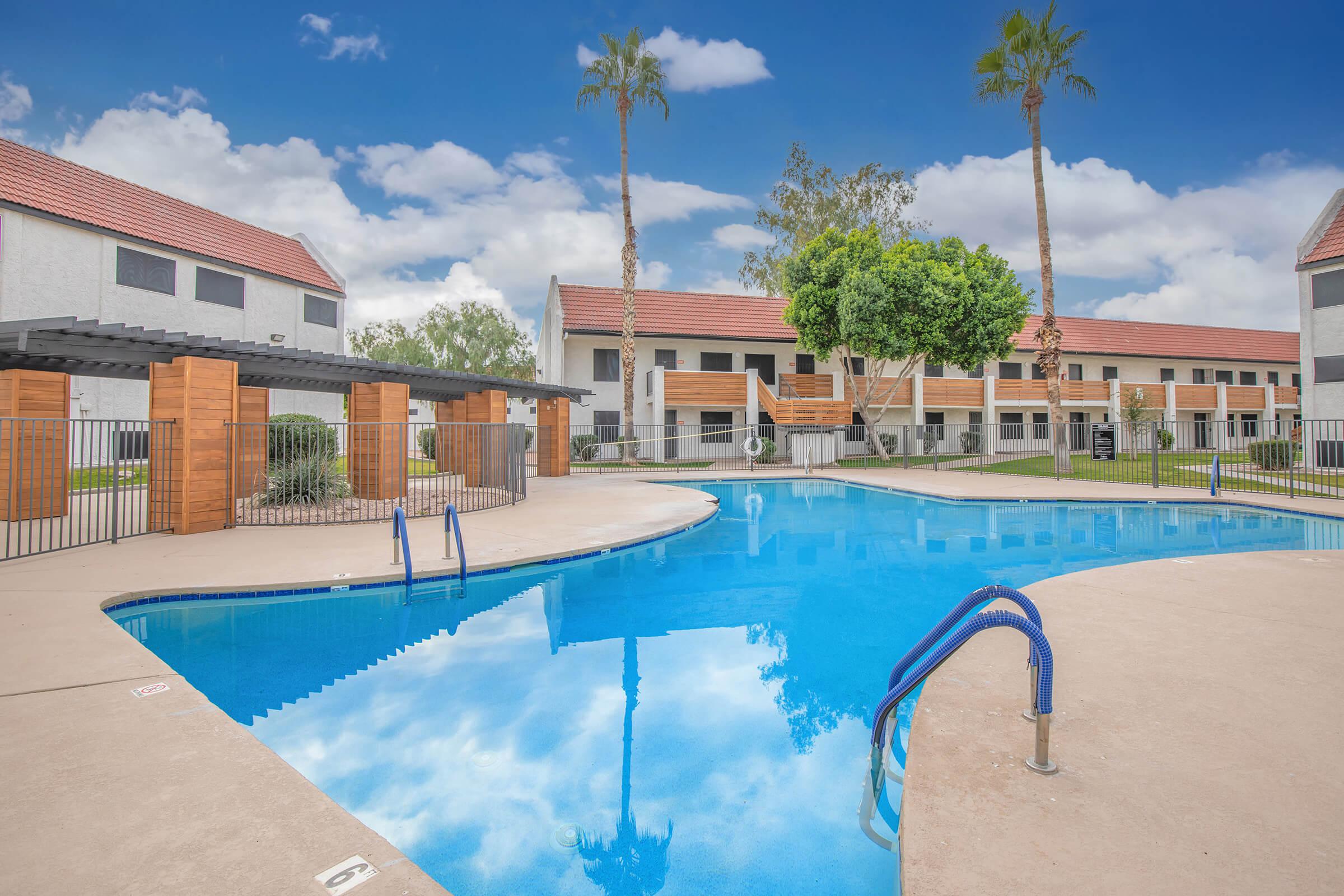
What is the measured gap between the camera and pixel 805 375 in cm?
3081

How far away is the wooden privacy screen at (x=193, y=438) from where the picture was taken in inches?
386

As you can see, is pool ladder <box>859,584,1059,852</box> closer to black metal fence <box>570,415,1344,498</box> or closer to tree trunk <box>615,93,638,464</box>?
black metal fence <box>570,415,1344,498</box>

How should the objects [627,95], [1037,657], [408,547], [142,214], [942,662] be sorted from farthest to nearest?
1. [627,95]
2. [142,214]
3. [408,547]
4. [942,662]
5. [1037,657]

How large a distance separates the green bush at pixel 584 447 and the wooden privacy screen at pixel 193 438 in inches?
712

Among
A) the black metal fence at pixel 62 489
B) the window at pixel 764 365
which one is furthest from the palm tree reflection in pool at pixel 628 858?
the window at pixel 764 365

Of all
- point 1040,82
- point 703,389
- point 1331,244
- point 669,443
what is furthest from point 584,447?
point 1331,244

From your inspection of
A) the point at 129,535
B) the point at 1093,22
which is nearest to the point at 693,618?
the point at 129,535

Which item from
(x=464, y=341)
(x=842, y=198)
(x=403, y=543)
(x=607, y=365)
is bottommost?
(x=403, y=543)

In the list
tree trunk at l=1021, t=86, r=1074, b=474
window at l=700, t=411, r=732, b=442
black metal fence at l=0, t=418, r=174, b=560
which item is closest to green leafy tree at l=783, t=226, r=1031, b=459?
tree trunk at l=1021, t=86, r=1074, b=474

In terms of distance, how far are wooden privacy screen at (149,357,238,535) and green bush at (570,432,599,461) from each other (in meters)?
18.1

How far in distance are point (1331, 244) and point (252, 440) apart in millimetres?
32840

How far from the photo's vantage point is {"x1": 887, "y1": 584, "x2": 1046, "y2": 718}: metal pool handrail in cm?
300

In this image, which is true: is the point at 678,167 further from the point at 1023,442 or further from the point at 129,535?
the point at 129,535

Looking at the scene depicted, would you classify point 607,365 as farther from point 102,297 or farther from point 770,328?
point 102,297
